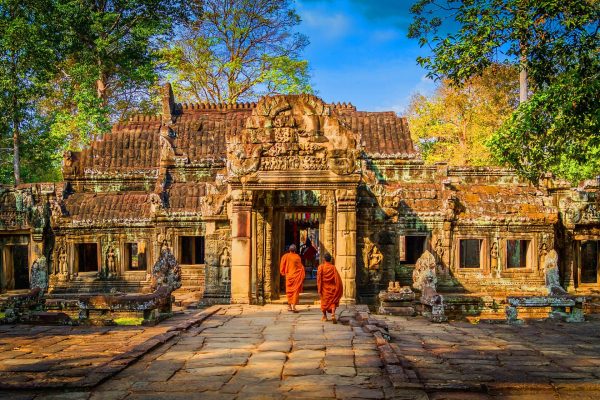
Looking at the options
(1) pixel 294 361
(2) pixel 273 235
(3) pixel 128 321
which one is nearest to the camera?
(1) pixel 294 361

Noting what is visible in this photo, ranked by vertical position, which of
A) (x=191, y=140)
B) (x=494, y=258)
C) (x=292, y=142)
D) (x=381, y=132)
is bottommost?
(x=494, y=258)

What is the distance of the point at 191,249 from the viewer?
67.1 ft

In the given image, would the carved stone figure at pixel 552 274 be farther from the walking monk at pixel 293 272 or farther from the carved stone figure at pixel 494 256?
the walking monk at pixel 293 272

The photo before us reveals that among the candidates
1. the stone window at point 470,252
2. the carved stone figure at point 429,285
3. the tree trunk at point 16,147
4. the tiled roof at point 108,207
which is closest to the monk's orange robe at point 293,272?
the carved stone figure at point 429,285

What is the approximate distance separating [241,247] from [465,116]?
23213mm

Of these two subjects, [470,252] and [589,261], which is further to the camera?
[470,252]

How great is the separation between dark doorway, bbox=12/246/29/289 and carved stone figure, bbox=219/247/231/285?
9.62 meters

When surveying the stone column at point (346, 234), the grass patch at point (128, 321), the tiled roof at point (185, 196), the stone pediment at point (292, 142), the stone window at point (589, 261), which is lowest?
the grass patch at point (128, 321)

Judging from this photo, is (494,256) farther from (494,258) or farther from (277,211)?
(277,211)

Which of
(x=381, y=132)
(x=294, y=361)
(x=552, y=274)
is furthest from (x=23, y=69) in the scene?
(x=294, y=361)

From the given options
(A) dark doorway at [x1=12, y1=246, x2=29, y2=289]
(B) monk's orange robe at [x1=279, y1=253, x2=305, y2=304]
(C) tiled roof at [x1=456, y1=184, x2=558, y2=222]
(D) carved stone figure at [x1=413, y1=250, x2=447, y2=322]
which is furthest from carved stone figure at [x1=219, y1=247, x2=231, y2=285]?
(A) dark doorway at [x1=12, y1=246, x2=29, y2=289]

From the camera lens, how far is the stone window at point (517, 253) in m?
20.6

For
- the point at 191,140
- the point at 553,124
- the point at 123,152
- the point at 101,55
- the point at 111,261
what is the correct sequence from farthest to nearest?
the point at 101,55
the point at 191,140
the point at 123,152
the point at 111,261
the point at 553,124

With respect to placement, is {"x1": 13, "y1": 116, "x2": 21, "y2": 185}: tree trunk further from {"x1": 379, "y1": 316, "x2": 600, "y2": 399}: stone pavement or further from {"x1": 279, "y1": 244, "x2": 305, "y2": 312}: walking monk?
{"x1": 379, "y1": 316, "x2": 600, "y2": 399}: stone pavement
